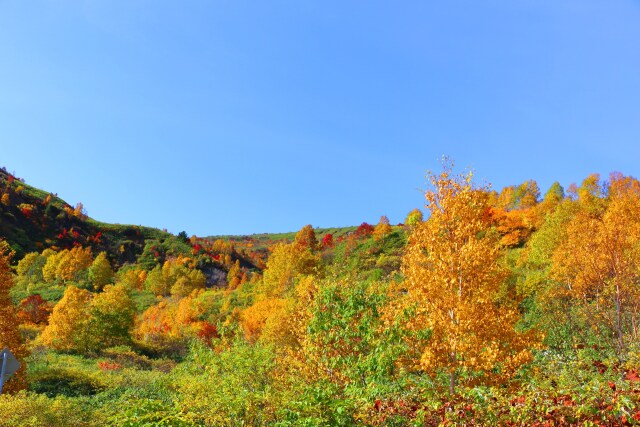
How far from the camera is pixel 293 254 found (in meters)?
41.2

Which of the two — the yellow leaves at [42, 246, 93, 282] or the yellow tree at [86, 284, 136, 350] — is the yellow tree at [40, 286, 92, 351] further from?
the yellow leaves at [42, 246, 93, 282]

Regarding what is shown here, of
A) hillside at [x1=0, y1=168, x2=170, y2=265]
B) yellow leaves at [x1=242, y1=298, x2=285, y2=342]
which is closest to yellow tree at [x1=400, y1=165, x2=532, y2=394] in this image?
yellow leaves at [x1=242, y1=298, x2=285, y2=342]

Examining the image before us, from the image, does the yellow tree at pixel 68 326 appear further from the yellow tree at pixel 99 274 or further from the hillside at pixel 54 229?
the hillside at pixel 54 229

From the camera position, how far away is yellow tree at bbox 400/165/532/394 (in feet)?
31.2

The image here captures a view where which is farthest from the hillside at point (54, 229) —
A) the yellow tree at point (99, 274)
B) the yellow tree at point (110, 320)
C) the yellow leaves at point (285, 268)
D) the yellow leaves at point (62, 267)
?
the yellow leaves at point (285, 268)

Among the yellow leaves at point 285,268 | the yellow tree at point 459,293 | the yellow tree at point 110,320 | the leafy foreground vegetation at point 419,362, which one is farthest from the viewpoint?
the yellow leaves at point 285,268

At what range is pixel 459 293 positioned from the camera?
9.94 m

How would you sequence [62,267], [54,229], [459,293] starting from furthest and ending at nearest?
1. [54,229]
2. [62,267]
3. [459,293]

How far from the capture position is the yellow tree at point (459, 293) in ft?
31.2

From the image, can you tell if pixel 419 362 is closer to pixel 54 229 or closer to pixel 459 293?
pixel 459 293

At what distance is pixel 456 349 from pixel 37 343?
37.4 metres

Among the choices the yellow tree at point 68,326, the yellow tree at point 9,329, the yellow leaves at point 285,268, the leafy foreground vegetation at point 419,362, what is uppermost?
the yellow leaves at point 285,268

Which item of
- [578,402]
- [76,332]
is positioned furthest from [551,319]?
[76,332]

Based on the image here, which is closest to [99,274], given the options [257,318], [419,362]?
[257,318]
